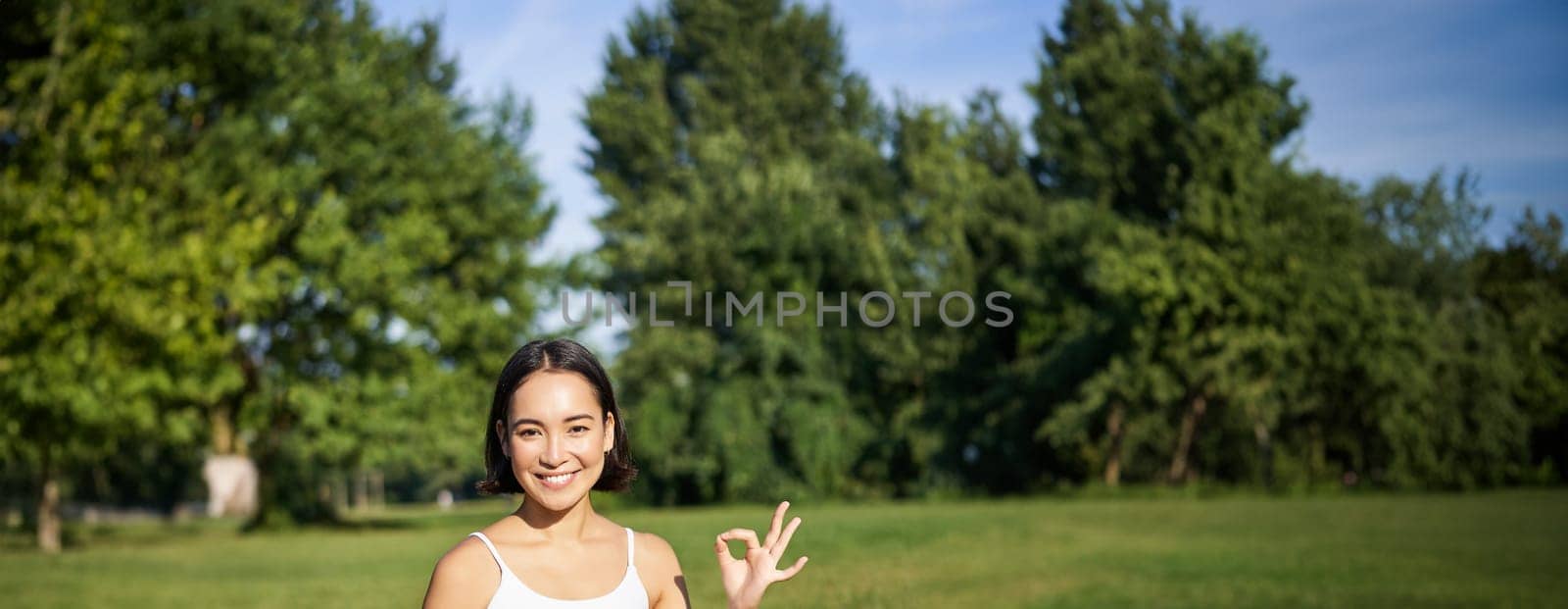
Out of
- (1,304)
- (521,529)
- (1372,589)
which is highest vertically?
(1,304)

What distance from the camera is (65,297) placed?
25844 millimetres

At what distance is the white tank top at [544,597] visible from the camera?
300 cm

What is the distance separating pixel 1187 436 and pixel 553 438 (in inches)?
1802

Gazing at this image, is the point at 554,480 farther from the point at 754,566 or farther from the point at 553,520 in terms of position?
the point at 754,566

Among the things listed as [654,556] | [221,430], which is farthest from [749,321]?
[654,556]

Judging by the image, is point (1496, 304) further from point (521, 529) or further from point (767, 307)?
point (521, 529)

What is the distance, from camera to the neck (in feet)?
10.4

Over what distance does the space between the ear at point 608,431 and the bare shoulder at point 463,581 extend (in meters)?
0.37

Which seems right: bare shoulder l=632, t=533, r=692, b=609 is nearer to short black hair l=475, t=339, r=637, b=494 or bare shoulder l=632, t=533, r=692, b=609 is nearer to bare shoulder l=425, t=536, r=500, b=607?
short black hair l=475, t=339, r=637, b=494

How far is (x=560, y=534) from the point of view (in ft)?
10.4

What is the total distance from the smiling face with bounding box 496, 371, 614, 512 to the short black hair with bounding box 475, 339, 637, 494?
21 millimetres

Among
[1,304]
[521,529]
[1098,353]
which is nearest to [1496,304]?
[1098,353]

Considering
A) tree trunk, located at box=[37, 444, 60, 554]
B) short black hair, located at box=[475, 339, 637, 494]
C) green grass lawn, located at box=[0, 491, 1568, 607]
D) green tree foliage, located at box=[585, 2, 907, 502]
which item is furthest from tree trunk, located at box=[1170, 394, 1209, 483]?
short black hair, located at box=[475, 339, 637, 494]

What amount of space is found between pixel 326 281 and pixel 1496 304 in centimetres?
3999
